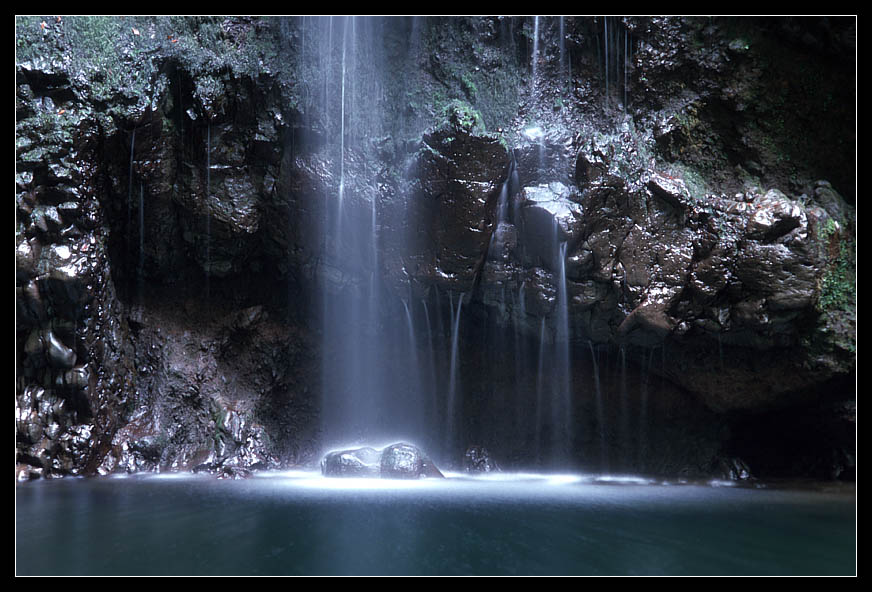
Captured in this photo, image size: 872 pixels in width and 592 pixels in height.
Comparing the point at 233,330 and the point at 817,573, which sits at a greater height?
the point at 233,330

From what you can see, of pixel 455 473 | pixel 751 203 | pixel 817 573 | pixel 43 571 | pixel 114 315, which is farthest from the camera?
pixel 455 473

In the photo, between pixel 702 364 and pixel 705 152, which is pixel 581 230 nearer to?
pixel 705 152

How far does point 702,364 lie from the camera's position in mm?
11148

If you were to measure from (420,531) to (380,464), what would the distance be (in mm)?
4519

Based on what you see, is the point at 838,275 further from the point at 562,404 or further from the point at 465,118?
the point at 465,118

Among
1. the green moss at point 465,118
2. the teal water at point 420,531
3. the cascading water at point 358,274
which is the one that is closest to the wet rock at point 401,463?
the teal water at point 420,531

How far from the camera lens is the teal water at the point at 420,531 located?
15.7 ft

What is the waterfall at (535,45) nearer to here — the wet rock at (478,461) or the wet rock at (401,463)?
the wet rock at (401,463)

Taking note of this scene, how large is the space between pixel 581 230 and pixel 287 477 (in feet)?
21.7

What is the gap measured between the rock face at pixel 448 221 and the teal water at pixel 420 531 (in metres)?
2.71

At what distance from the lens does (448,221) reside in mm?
10398

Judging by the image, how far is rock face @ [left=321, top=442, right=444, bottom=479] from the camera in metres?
10.1

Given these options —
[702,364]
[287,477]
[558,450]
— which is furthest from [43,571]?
[702,364]

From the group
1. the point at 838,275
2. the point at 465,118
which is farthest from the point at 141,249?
the point at 838,275
